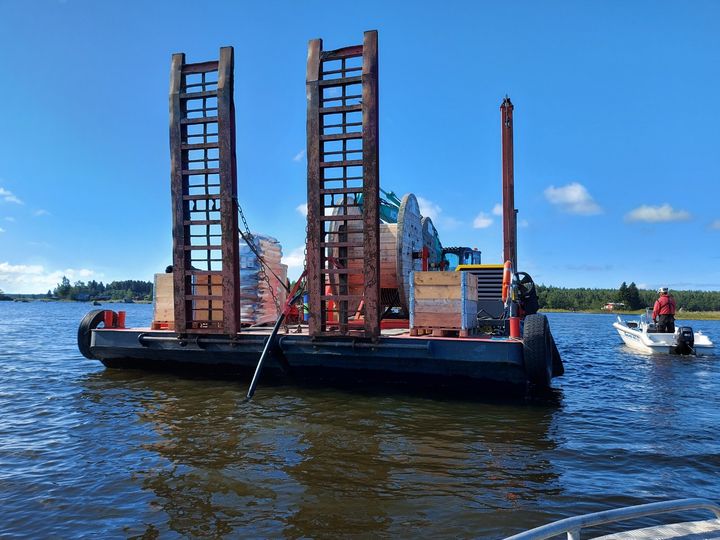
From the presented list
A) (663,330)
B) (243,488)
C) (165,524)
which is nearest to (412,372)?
(243,488)

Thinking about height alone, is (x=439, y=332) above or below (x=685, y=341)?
above

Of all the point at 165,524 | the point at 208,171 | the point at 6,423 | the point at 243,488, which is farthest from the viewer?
the point at 208,171

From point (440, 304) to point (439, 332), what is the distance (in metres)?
0.56

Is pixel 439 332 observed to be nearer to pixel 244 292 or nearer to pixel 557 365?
pixel 244 292

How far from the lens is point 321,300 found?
11555 mm

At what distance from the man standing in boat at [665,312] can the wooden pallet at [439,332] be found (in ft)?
49.9

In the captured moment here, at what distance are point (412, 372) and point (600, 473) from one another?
4.44 meters

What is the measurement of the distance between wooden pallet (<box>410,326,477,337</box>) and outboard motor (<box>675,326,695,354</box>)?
15.6m

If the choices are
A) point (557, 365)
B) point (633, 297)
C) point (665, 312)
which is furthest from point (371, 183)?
point (633, 297)

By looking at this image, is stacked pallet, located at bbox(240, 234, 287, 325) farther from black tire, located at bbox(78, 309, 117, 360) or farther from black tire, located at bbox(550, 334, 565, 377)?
black tire, located at bbox(550, 334, 565, 377)

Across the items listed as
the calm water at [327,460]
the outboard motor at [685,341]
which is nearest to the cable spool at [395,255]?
the calm water at [327,460]

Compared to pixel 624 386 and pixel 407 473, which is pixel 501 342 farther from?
pixel 624 386

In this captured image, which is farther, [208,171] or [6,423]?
[208,171]

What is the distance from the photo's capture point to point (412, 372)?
36.1 ft
